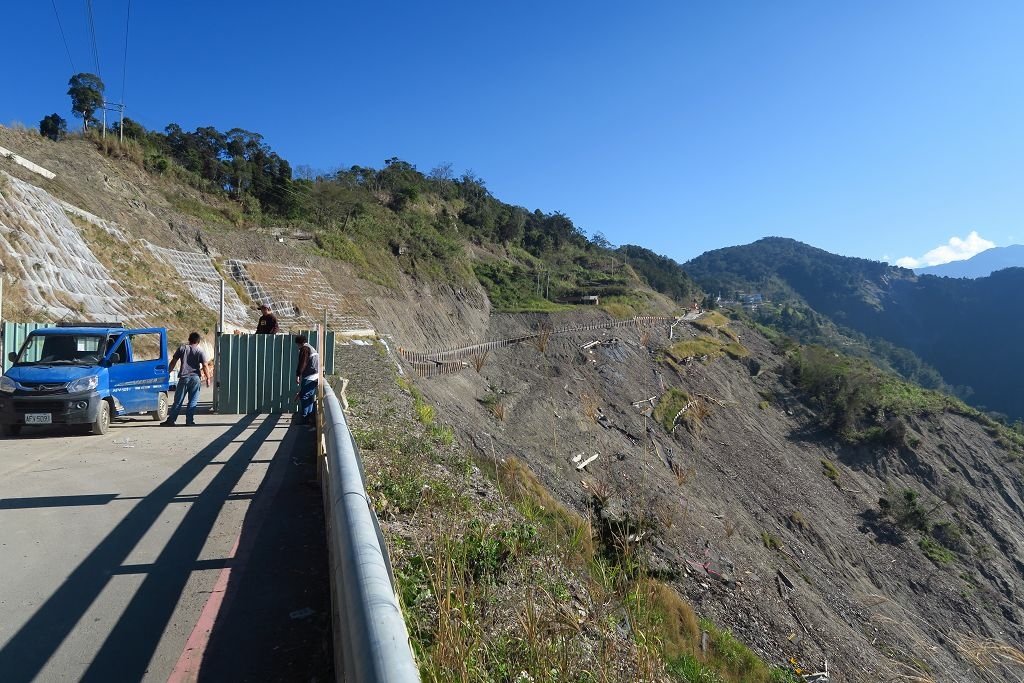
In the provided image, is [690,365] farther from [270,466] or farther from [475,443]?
[270,466]

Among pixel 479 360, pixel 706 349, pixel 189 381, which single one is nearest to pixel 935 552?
pixel 706 349

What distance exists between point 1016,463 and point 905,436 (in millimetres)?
9892

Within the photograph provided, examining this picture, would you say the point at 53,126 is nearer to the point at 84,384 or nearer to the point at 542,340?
the point at 542,340

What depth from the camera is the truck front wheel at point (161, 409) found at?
10953mm

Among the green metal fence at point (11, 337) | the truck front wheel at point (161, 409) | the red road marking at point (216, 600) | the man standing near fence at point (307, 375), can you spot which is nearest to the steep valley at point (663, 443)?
the red road marking at point (216, 600)

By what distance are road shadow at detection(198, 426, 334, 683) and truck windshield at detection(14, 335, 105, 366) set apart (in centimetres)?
593

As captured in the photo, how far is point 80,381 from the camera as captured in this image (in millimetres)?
8922

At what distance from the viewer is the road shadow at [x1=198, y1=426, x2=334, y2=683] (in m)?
2.97

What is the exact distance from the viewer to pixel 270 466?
7.22 metres

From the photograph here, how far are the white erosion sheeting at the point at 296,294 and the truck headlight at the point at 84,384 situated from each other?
20.6 m

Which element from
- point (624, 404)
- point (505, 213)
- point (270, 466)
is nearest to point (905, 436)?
point (624, 404)

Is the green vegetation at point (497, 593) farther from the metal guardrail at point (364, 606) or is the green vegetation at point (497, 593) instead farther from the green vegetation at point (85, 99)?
the green vegetation at point (85, 99)

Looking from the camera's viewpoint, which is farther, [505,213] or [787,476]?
[505,213]

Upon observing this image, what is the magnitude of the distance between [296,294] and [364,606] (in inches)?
1300
